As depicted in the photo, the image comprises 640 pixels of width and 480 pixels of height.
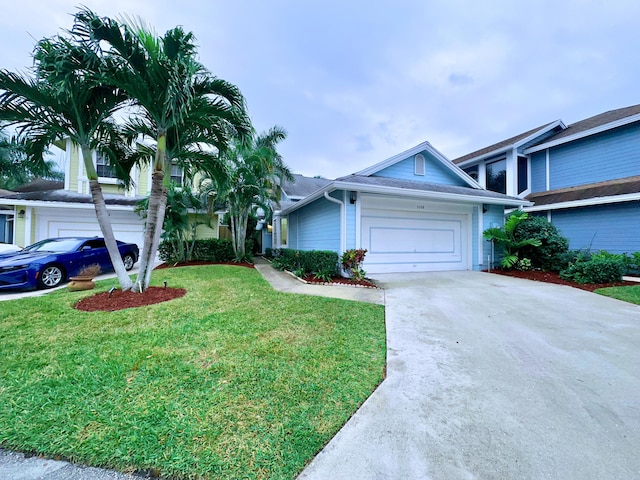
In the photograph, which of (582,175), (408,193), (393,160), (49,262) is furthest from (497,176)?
(49,262)

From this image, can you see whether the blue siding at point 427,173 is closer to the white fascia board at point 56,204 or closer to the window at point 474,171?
the window at point 474,171

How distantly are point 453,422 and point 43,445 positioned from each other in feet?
9.44

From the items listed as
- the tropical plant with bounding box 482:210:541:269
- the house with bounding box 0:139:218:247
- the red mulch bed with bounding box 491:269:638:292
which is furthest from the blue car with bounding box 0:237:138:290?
the red mulch bed with bounding box 491:269:638:292

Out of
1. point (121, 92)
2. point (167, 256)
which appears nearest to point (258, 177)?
point (167, 256)

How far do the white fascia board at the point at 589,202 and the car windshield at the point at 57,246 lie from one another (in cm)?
1691

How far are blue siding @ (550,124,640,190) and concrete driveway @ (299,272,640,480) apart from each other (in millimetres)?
9436

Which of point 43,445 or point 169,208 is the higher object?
point 169,208

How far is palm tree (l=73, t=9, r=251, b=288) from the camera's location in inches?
169

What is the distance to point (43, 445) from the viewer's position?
1.79 meters

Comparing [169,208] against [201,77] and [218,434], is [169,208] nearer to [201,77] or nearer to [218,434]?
[201,77]

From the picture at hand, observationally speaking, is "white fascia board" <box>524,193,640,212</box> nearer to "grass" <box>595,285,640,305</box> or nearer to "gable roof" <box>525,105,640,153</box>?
"gable roof" <box>525,105,640,153</box>

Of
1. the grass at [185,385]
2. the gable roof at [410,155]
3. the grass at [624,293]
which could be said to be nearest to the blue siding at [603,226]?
the grass at [624,293]

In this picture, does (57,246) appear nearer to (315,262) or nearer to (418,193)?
(315,262)

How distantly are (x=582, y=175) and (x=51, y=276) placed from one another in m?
19.1
